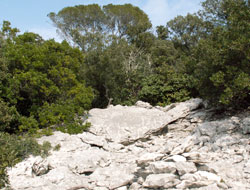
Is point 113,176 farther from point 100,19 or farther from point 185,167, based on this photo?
point 100,19

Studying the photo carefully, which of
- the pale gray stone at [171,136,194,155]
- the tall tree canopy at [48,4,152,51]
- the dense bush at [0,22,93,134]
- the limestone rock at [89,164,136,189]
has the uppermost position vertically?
the tall tree canopy at [48,4,152,51]

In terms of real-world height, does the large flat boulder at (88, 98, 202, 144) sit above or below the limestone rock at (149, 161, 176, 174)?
above

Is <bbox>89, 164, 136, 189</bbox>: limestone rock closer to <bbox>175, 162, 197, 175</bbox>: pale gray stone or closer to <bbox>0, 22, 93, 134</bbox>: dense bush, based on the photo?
<bbox>175, 162, 197, 175</bbox>: pale gray stone

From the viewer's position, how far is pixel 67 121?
15.6 m

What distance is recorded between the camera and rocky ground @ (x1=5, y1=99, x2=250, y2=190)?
8607mm

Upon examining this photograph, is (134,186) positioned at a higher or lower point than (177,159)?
lower

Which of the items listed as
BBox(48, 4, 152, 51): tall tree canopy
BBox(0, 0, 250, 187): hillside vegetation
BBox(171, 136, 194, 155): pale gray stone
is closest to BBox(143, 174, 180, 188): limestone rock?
BBox(171, 136, 194, 155): pale gray stone

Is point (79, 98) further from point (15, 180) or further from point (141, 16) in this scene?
point (141, 16)

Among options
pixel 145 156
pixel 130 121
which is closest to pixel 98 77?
pixel 130 121

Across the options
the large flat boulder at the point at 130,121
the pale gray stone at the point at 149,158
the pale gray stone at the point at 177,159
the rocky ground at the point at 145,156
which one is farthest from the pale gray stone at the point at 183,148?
the large flat boulder at the point at 130,121

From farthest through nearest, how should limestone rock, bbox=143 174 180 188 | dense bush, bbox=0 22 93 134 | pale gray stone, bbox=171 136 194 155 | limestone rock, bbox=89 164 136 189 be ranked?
dense bush, bbox=0 22 93 134 < pale gray stone, bbox=171 136 194 155 < limestone rock, bbox=89 164 136 189 < limestone rock, bbox=143 174 180 188

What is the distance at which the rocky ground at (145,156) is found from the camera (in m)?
8.61

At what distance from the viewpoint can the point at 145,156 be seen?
1070 cm

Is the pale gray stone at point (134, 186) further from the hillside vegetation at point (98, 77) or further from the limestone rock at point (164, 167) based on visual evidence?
the hillside vegetation at point (98, 77)
